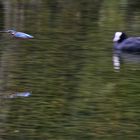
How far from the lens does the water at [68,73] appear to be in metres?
2.15

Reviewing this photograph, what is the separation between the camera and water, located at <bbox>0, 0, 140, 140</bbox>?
215 centimetres

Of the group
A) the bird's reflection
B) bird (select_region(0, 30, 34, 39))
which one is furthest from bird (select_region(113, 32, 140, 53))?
bird (select_region(0, 30, 34, 39))

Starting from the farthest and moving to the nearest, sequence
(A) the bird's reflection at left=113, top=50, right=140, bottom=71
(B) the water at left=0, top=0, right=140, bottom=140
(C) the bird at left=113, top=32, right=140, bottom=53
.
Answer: (C) the bird at left=113, top=32, right=140, bottom=53 < (A) the bird's reflection at left=113, top=50, right=140, bottom=71 < (B) the water at left=0, top=0, right=140, bottom=140

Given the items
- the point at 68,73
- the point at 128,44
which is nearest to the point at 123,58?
the point at 128,44

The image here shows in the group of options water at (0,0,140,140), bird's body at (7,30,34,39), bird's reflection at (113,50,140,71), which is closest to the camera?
water at (0,0,140,140)

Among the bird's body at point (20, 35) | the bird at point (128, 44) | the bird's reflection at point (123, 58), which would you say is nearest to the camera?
the bird's reflection at point (123, 58)

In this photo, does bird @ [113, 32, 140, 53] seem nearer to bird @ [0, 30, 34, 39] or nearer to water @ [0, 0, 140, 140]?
water @ [0, 0, 140, 140]

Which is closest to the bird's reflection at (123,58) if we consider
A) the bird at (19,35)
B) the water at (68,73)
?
the water at (68,73)

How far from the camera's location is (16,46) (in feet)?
9.54

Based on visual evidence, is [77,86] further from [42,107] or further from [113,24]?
[113,24]

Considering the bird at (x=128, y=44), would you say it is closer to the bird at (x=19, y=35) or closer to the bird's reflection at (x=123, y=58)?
the bird's reflection at (x=123, y=58)

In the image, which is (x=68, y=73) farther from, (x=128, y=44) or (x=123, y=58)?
(x=128, y=44)

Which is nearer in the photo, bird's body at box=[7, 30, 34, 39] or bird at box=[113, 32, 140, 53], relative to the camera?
bird's body at box=[7, 30, 34, 39]

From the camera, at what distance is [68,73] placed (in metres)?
2.52
